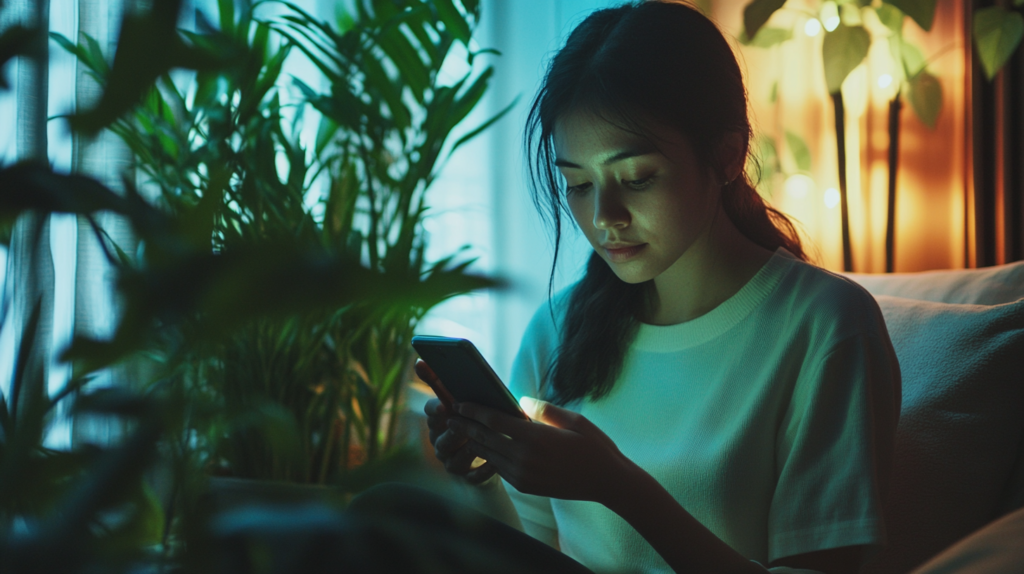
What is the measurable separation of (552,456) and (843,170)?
1.47 metres

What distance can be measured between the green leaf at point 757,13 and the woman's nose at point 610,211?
2.54ft

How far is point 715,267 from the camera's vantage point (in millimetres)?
1001

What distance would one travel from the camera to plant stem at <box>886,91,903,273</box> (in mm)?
1811

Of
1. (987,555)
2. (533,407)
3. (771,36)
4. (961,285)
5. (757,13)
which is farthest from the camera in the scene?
(771,36)

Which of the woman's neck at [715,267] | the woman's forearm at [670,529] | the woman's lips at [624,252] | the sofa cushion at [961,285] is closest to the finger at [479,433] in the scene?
the woman's forearm at [670,529]

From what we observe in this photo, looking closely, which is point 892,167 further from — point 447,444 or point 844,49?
point 447,444

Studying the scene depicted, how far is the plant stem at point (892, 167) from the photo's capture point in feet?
5.94

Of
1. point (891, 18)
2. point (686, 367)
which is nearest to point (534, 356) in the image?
point (686, 367)

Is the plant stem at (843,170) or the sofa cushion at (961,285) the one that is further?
the plant stem at (843,170)

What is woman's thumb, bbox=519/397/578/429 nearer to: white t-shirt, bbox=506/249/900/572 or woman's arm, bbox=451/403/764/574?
woman's arm, bbox=451/403/764/574

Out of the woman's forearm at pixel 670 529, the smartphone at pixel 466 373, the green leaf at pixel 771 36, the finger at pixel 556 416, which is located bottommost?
the woman's forearm at pixel 670 529

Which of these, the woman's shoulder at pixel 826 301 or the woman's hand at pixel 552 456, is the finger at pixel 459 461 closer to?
the woman's hand at pixel 552 456

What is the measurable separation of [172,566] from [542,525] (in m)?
0.88

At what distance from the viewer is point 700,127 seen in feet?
2.92
